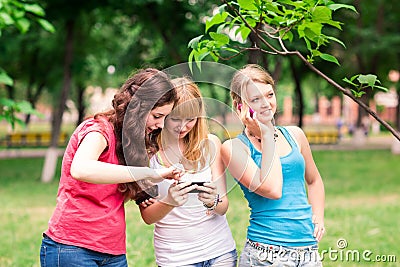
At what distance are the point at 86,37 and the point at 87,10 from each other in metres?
7.78

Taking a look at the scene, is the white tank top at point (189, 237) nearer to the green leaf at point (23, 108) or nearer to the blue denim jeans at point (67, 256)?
the blue denim jeans at point (67, 256)

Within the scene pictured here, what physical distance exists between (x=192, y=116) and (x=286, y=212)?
0.65m

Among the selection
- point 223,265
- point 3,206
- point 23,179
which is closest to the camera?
point 223,265

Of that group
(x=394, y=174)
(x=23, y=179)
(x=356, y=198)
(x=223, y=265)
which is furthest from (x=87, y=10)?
(x=223, y=265)

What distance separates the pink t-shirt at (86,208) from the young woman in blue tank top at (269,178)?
1.72ft

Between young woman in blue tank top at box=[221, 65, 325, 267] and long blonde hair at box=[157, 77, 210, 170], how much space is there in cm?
10

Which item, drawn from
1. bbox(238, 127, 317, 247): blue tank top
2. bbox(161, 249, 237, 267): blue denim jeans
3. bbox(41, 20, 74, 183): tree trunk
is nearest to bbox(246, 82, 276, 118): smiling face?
bbox(238, 127, 317, 247): blue tank top

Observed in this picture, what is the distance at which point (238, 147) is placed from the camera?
2.91m

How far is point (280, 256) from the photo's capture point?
2977 millimetres

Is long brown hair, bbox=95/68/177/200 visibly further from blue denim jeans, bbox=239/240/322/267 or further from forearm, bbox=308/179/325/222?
forearm, bbox=308/179/325/222

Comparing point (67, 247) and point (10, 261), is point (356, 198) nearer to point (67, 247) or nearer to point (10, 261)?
point (10, 261)

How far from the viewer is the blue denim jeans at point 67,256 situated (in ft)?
9.15

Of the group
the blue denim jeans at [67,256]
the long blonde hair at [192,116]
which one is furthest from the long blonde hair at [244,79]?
the blue denim jeans at [67,256]

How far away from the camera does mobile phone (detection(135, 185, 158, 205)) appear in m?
2.83
